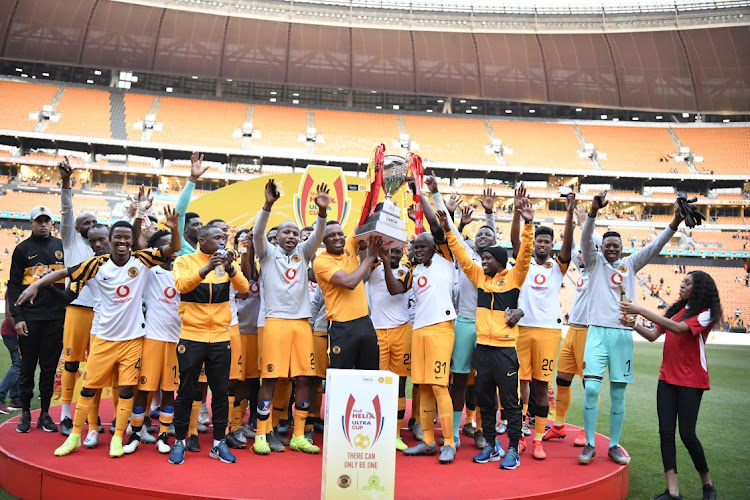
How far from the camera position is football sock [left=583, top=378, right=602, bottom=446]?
5719mm

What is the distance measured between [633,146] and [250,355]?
44.9 meters

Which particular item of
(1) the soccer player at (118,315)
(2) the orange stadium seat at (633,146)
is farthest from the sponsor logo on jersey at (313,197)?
(2) the orange stadium seat at (633,146)

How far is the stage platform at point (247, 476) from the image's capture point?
4277 mm

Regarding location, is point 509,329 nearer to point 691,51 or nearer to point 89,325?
point 89,325

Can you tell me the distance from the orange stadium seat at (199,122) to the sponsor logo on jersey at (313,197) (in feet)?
106

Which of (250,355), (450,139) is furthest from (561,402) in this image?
(450,139)

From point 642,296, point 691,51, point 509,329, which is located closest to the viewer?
point 509,329

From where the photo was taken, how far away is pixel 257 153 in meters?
40.0

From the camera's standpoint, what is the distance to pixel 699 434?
774 centimetres

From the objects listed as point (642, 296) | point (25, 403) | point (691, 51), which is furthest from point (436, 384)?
point (691, 51)

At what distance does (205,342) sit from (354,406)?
1699mm

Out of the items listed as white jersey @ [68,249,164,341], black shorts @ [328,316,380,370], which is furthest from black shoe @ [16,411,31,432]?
black shorts @ [328,316,380,370]

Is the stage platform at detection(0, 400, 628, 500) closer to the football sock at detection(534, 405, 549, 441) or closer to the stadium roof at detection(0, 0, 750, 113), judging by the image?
the football sock at detection(534, 405, 549, 441)

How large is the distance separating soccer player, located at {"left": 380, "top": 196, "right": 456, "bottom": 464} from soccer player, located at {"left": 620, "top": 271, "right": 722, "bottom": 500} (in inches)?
65.4
